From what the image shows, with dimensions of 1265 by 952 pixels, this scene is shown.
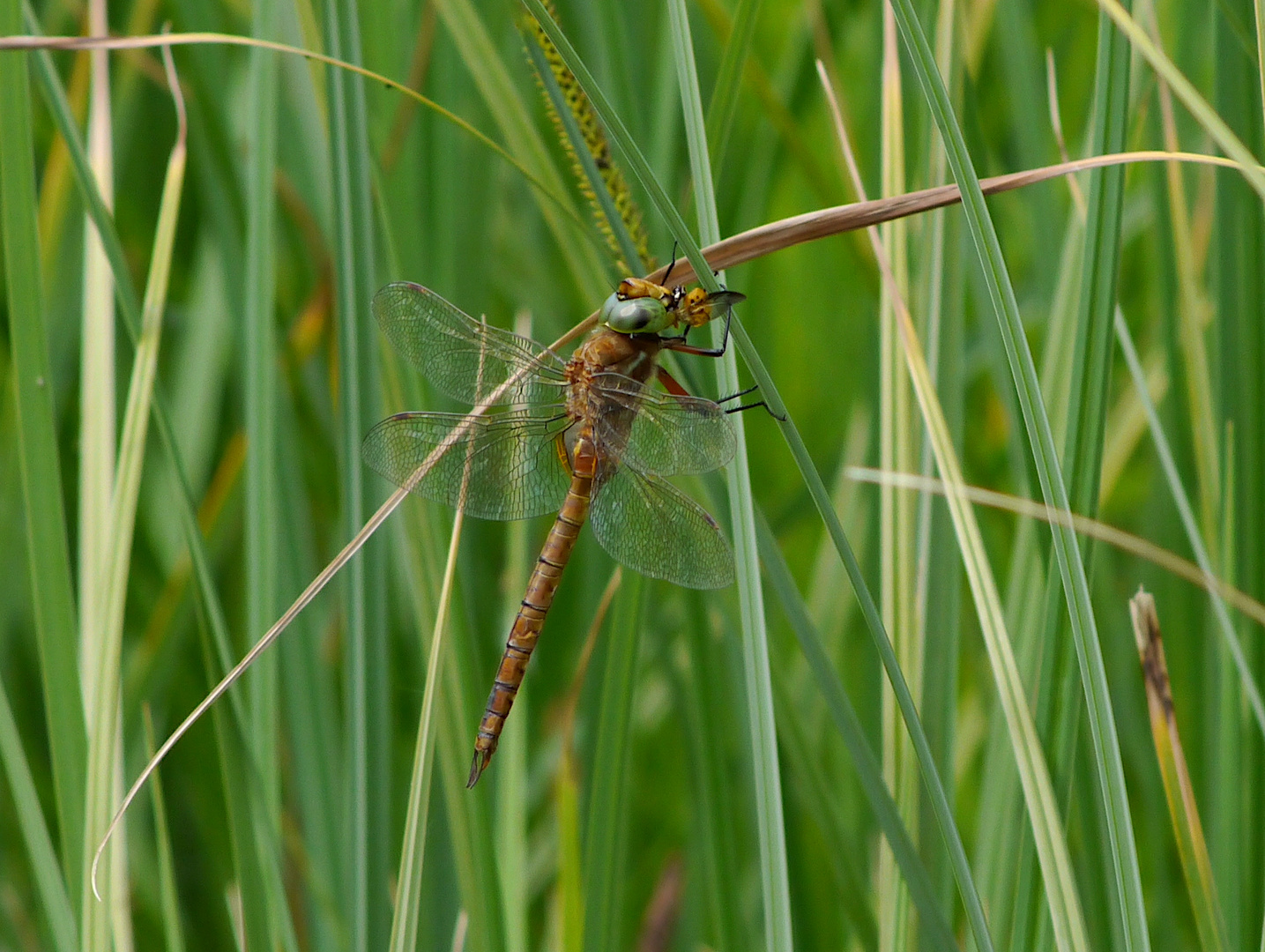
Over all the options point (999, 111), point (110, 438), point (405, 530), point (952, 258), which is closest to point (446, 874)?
point (405, 530)

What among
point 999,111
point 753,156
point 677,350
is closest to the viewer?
point 677,350

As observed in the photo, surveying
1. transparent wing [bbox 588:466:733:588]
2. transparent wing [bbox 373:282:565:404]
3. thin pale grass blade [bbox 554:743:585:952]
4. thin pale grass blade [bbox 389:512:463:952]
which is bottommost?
thin pale grass blade [bbox 554:743:585:952]

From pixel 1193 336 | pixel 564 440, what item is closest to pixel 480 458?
pixel 564 440

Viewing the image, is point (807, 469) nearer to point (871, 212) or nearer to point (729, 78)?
point (871, 212)

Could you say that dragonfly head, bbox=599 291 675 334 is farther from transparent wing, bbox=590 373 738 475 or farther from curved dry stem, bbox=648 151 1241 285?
curved dry stem, bbox=648 151 1241 285

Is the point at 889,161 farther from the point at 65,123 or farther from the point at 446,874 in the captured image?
the point at 446,874

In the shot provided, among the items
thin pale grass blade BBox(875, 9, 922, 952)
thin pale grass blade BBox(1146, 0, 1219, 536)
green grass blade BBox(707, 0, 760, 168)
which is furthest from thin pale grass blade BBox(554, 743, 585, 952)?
thin pale grass blade BBox(1146, 0, 1219, 536)

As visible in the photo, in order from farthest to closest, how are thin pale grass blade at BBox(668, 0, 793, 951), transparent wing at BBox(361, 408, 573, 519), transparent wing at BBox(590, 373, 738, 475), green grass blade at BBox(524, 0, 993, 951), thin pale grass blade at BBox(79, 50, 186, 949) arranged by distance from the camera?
transparent wing at BBox(361, 408, 573, 519)
transparent wing at BBox(590, 373, 738, 475)
thin pale grass blade at BBox(79, 50, 186, 949)
thin pale grass blade at BBox(668, 0, 793, 951)
green grass blade at BBox(524, 0, 993, 951)
